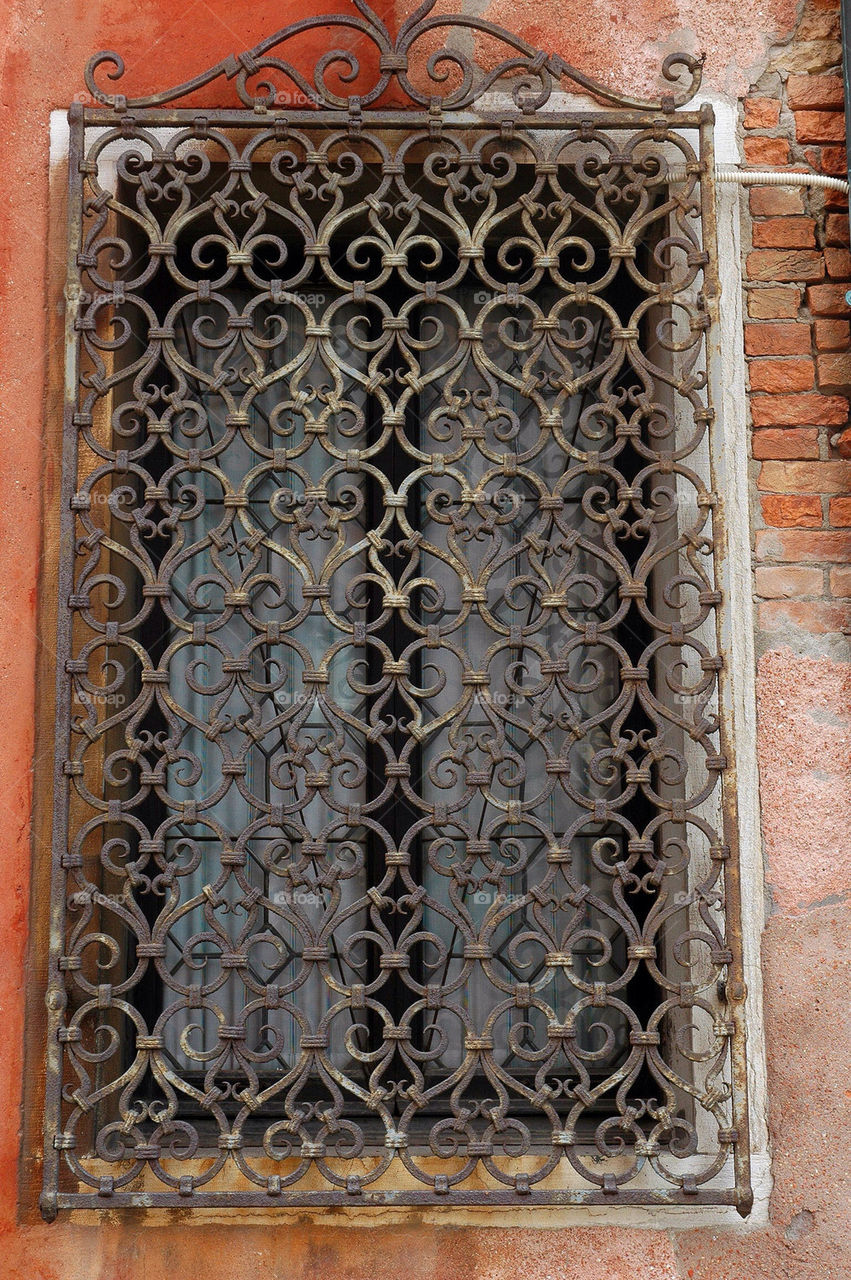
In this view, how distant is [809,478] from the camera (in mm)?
2725

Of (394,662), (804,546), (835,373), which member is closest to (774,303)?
(835,373)

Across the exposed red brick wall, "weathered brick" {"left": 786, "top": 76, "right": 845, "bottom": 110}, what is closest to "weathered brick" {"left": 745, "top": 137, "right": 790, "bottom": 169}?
the exposed red brick wall

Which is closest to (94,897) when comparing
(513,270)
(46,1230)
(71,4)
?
(46,1230)

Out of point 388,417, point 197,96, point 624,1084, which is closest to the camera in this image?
point 624,1084

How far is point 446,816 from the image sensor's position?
8.23ft

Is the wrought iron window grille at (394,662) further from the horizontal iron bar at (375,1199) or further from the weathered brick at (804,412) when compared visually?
the weathered brick at (804,412)

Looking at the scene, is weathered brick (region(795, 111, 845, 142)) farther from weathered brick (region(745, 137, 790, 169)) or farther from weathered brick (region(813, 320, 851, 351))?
weathered brick (region(813, 320, 851, 351))

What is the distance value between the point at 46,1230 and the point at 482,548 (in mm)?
1748

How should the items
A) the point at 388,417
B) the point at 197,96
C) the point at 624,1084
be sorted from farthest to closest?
the point at 197,96 → the point at 388,417 → the point at 624,1084

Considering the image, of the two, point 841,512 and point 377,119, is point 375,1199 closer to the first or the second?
point 841,512

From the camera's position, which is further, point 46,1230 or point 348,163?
point 348,163

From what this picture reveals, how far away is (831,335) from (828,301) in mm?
80

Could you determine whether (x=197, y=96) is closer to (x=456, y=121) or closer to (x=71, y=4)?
(x=71, y=4)

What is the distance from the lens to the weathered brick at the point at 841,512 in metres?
2.72
